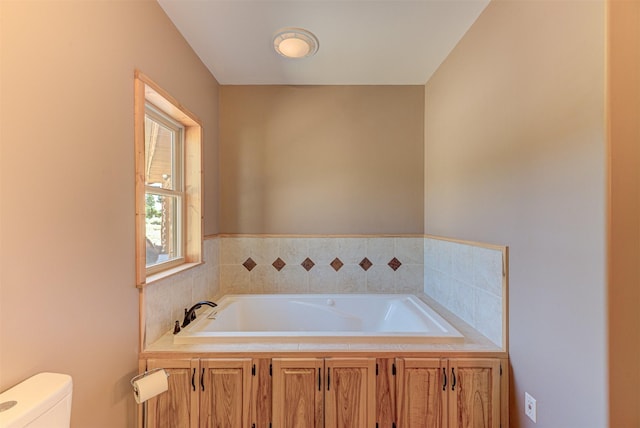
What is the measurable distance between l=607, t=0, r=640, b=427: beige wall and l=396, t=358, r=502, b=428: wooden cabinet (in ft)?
1.85

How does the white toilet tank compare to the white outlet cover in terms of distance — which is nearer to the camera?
the white toilet tank

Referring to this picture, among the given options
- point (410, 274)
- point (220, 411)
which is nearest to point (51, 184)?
point (220, 411)

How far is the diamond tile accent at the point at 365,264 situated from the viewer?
2566 mm

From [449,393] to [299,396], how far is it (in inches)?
30.7

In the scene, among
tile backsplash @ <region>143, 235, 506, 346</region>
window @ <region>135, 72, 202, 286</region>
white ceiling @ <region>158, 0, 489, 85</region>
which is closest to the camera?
window @ <region>135, 72, 202, 286</region>

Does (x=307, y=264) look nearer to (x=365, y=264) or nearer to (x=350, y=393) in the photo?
(x=365, y=264)

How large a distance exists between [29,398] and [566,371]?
1815mm

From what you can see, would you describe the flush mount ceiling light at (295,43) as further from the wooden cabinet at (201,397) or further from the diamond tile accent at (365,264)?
the wooden cabinet at (201,397)

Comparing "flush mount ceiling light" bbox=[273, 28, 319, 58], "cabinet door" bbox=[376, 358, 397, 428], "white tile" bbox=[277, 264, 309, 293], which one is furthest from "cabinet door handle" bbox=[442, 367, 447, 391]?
"flush mount ceiling light" bbox=[273, 28, 319, 58]

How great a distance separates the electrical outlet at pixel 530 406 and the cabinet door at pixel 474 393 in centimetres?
14

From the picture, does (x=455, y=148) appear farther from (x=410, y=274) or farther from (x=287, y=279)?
(x=287, y=279)

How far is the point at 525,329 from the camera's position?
1331 mm

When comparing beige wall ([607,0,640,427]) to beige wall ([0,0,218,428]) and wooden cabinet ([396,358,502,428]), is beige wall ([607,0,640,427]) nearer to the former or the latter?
wooden cabinet ([396,358,502,428])

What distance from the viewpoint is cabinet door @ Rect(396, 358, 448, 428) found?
1.46 metres
